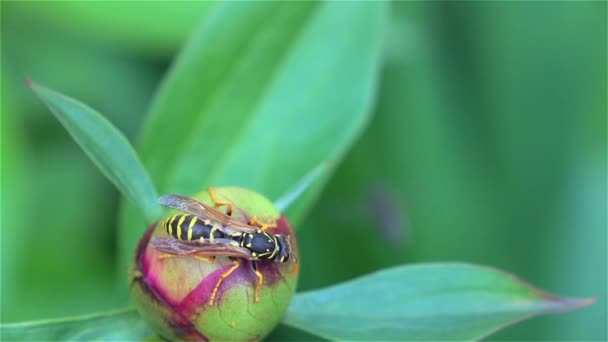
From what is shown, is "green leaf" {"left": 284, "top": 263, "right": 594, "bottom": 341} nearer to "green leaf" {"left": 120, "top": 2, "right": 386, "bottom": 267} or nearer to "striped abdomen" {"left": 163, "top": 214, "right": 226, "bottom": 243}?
"striped abdomen" {"left": 163, "top": 214, "right": 226, "bottom": 243}

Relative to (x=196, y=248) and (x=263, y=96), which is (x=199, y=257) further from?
(x=263, y=96)

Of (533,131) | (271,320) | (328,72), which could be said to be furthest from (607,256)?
(271,320)

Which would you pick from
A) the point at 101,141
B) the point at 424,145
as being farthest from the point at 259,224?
the point at 424,145

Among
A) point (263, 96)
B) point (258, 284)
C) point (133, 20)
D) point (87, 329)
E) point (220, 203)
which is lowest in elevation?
point (87, 329)

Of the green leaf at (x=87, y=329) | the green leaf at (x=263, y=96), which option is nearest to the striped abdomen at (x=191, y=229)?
the green leaf at (x=87, y=329)

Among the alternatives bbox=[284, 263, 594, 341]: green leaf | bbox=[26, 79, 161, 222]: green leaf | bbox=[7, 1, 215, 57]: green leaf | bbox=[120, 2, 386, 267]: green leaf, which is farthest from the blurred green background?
bbox=[26, 79, 161, 222]: green leaf

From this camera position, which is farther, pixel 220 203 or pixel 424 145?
pixel 424 145

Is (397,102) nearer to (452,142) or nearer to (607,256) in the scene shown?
(452,142)
